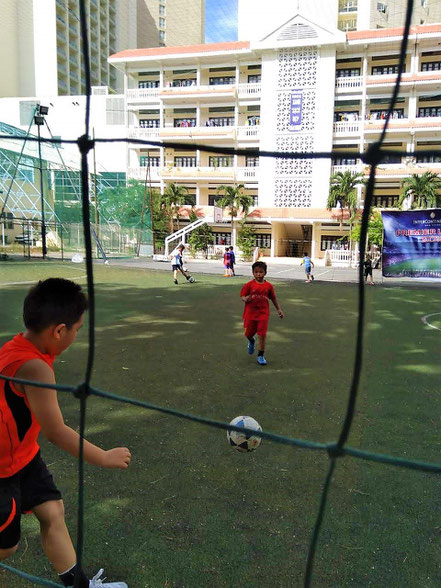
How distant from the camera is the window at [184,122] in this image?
40950 millimetres

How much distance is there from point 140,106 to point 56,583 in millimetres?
45345

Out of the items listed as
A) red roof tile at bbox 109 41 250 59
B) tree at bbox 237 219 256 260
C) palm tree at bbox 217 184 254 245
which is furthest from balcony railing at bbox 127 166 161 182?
red roof tile at bbox 109 41 250 59

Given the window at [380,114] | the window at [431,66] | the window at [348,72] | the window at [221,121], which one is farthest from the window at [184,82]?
the window at [431,66]

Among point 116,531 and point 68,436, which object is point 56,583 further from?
point 68,436

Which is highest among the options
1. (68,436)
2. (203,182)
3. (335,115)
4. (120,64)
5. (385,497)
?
(120,64)

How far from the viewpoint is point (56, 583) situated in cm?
197

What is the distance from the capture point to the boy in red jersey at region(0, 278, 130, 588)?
1.59 m

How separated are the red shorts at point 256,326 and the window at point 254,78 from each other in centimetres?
3810

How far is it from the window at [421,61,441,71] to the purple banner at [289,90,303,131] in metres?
10.5

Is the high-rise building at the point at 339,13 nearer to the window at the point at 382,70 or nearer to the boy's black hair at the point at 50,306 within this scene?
the window at the point at 382,70

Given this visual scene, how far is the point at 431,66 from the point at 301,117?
11543mm

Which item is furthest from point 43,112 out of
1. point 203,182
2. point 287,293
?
point 203,182

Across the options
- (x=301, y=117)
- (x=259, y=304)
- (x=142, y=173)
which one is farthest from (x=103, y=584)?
(x=142, y=173)

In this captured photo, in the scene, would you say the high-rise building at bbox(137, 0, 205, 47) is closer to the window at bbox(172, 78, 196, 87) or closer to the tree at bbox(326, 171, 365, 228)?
the window at bbox(172, 78, 196, 87)
